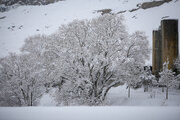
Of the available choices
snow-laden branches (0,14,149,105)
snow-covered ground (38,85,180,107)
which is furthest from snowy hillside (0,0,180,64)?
snow-laden branches (0,14,149,105)

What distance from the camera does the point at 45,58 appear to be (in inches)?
392

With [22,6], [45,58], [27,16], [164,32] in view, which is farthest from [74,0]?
[45,58]

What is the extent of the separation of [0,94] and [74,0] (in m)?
81.4

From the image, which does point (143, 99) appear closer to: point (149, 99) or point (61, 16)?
point (149, 99)

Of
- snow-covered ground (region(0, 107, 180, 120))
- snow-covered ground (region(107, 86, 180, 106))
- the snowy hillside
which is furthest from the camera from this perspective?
the snowy hillside

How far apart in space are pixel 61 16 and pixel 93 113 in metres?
73.0

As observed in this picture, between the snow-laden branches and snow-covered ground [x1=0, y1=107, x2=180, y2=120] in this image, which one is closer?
snow-covered ground [x1=0, y1=107, x2=180, y2=120]

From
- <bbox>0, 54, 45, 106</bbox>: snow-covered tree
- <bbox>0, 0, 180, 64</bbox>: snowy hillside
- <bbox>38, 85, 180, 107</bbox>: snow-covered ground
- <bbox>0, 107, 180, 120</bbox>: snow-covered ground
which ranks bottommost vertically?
<bbox>38, 85, 180, 107</bbox>: snow-covered ground

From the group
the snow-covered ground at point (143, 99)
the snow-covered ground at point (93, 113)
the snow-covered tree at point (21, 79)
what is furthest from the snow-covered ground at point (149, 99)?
the snow-covered tree at point (21, 79)

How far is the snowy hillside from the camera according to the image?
151 feet

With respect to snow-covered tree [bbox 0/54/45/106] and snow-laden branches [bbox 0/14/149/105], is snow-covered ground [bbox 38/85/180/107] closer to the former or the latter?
snow-covered tree [bbox 0/54/45/106]

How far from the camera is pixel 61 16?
69562 millimetres

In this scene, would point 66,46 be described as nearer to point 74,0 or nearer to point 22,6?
point 74,0

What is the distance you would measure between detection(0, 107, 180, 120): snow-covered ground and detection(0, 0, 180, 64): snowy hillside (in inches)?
1642
